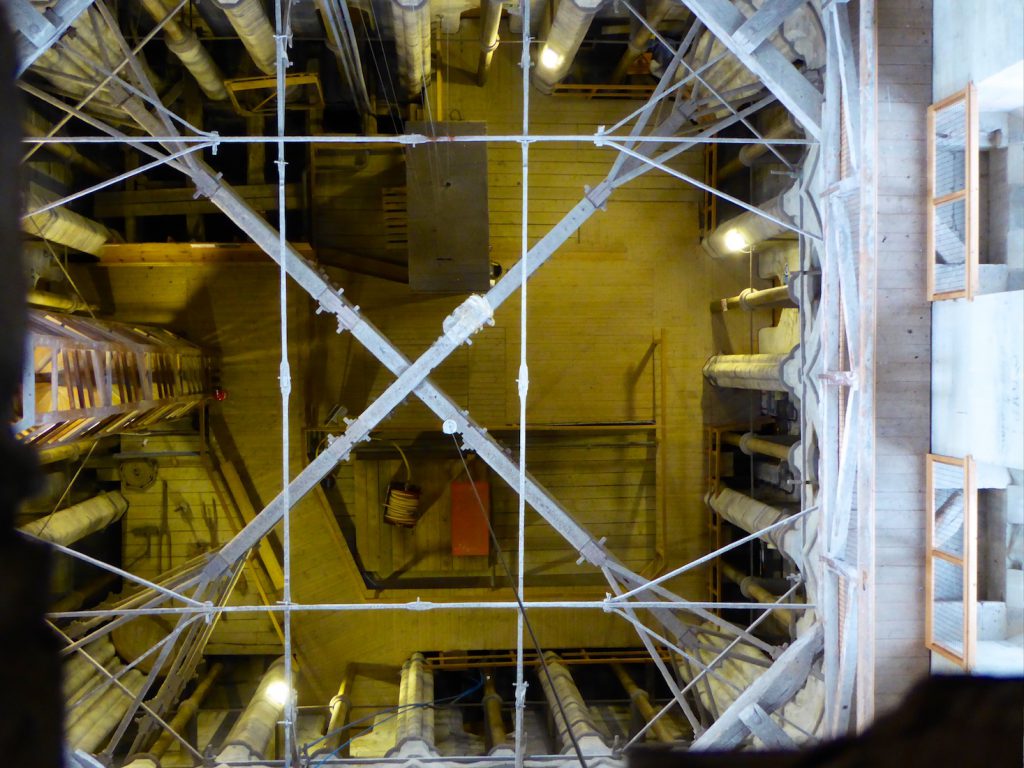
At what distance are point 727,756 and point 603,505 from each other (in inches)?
529

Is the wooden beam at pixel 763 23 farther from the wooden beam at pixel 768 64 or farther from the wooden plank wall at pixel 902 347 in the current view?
the wooden plank wall at pixel 902 347

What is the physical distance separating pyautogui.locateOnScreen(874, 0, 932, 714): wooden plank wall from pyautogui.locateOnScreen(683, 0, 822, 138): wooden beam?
65cm

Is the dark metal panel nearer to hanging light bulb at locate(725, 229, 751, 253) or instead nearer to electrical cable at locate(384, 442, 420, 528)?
electrical cable at locate(384, 442, 420, 528)

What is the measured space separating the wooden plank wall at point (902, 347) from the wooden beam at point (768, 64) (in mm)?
652

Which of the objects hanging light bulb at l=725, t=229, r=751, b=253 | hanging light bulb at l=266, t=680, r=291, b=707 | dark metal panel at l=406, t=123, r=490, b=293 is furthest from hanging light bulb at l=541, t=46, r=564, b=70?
hanging light bulb at l=266, t=680, r=291, b=707

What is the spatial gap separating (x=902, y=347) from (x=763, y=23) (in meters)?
3.18

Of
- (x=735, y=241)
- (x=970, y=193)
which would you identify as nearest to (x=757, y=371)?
(x=735, y=241)

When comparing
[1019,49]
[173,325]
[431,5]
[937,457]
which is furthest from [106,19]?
[937,457]

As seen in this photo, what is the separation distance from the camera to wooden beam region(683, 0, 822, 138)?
7.41 metres

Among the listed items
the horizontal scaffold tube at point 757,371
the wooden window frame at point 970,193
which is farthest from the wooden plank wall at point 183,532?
the wooden window frame at point 970,193

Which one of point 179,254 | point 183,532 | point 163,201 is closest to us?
point 179,254

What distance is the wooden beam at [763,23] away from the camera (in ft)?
23.8

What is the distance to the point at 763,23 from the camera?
7367mm

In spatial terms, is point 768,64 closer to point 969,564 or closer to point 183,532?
point 969,564
